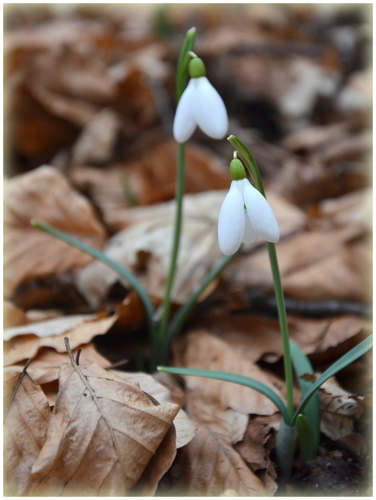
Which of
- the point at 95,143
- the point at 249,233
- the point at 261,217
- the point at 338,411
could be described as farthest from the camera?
the point at 95,143

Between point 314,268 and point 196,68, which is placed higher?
point 196,68

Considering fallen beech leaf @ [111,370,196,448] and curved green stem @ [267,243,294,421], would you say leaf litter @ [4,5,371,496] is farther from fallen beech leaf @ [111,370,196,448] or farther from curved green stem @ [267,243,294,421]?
curved green stem @ [267,243,294,421]

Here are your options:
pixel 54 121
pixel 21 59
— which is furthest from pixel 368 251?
pixel 21 59

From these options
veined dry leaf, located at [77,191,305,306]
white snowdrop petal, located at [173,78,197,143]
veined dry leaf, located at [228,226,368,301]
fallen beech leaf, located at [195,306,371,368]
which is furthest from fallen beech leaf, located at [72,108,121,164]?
white snowdrop petal, located at [173,78,197,143]

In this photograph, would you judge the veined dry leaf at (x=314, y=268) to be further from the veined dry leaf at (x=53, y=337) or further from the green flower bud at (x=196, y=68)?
the green flower bud at (x=196, y=68)

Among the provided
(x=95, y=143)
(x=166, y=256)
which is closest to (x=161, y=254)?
(x=166, y=256)

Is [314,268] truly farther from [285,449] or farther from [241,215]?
[241,215]
